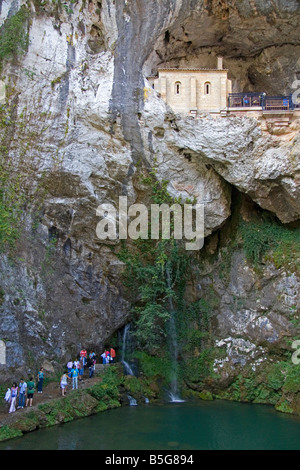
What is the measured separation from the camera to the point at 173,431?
14.5 meters

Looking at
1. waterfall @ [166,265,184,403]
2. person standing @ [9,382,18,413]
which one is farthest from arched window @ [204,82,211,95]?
person standing @ [9,382,18,413]

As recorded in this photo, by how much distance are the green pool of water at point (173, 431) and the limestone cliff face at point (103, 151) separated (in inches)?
159

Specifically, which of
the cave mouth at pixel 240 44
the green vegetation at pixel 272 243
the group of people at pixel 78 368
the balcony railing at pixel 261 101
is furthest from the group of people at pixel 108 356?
the cave mouth at pixel 240 44

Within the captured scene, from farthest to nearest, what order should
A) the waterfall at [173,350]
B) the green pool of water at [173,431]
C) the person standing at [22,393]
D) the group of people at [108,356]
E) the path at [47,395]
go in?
the group of people at [108,356] < the waterfall at [173,350] < the person standing at [22,393] < the path at [47,395] < the green pool of water at [173,431]

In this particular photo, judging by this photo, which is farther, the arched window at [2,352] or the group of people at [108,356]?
the group of people at [108,356]

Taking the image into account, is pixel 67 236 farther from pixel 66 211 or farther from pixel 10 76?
pixel 10 76

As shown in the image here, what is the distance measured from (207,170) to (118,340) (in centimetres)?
932

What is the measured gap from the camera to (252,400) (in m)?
18.8

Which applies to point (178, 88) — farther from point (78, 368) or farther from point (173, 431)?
point (173, 431)

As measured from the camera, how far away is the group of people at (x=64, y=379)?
48.1 ft

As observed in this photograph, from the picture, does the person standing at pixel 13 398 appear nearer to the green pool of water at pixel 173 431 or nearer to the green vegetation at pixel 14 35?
the green pool of water at pixel 173 431

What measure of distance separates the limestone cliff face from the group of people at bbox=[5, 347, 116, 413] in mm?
716

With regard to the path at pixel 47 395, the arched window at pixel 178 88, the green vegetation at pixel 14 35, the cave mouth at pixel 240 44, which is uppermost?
the cave mouth at pixel 240 44
